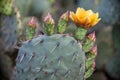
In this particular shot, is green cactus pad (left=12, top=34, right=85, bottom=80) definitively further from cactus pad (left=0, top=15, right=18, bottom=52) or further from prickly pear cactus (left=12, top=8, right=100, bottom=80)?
cactus pad (left=0, top=15, right=18, bottom=52)

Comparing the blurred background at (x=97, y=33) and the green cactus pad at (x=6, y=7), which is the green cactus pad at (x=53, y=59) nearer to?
the blurred background at (x=97, y=33)

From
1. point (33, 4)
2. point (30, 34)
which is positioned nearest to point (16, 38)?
point (30, 34)

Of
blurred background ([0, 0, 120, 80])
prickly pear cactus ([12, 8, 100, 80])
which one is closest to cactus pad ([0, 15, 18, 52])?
blurred background ([0, 0, 120, 80])

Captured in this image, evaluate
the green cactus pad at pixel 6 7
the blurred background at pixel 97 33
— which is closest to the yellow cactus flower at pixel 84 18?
the blurred background at pixel 97 33

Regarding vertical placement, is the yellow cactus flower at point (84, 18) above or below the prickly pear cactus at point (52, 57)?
above

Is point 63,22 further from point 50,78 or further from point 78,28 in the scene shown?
point 50,78

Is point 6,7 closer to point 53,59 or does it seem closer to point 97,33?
point 53,59

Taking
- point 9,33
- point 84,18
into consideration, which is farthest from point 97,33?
point 84,18
